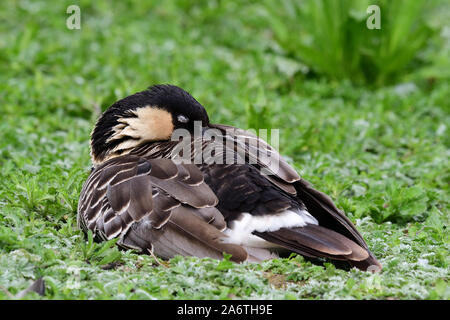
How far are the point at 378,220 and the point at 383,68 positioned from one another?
4.55 meters

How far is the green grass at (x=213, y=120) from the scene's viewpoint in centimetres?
429

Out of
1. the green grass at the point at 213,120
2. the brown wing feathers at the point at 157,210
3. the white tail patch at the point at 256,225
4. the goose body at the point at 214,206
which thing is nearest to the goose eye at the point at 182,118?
the goose body at the point at 214,206

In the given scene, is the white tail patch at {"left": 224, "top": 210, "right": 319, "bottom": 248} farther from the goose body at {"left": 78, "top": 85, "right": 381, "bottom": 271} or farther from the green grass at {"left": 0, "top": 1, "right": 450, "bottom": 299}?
A: the green grass at {"left": 0, "top": 1, "right": 450, "bottom": 299}

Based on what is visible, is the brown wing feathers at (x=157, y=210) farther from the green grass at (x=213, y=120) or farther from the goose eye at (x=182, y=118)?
the goose eye at (x=182, y=118)

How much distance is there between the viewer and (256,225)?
462cm

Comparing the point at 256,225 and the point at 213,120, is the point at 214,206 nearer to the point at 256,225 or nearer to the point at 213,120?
the point at 256,225

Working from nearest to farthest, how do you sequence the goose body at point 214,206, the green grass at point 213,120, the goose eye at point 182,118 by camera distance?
the green grass at point 213,120, the goose body at point 214,206, the goose eye at point 182,118

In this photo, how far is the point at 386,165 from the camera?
711 cm

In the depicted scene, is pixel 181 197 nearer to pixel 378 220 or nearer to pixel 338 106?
pixel 378 220

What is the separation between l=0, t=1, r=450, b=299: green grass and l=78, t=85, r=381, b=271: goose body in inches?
5.5

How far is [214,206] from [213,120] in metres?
3.59

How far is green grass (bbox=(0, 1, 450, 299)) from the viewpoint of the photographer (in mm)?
4289

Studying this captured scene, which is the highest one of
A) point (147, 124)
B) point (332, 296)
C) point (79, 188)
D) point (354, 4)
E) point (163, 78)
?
point (354, 4)

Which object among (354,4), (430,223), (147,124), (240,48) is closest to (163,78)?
(240,48)
